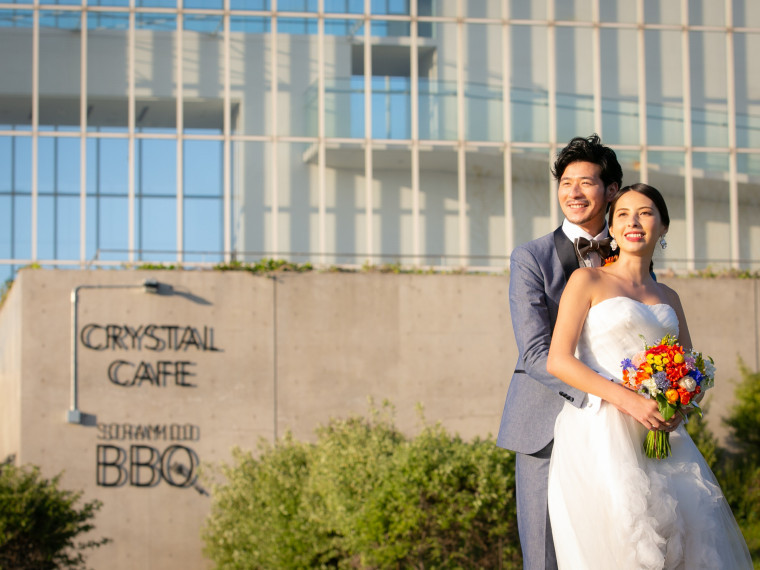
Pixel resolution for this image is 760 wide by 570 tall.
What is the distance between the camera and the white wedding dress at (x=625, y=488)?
349 centimetres

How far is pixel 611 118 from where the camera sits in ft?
52.2

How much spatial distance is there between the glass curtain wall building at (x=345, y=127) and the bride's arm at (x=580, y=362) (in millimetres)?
11316

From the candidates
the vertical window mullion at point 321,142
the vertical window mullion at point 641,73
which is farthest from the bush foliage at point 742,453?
the vertical window mullion at point 321,142

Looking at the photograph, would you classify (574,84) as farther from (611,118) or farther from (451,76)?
(451,76)

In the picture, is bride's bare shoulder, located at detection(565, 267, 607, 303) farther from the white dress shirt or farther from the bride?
the white dress shirt

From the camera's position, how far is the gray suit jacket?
387 cm

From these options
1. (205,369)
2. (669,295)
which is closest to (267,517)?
(205,369)

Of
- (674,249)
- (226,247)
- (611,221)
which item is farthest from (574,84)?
(611,221)

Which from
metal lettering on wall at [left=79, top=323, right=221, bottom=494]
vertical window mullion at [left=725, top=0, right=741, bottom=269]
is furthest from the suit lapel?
→ vertical window mullion at [left=725, top=0, right=741, bottom=269]

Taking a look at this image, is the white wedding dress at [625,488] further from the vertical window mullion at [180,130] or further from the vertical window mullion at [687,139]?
the vertical window mullion at [687,139]

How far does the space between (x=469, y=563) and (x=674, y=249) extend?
813cm

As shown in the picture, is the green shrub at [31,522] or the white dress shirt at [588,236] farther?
the green shrub at [31,522]

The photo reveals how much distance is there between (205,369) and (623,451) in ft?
35.6

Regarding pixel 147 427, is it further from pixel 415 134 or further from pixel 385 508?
pixel 415 134
